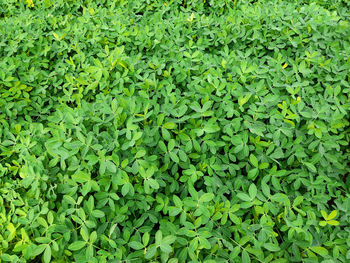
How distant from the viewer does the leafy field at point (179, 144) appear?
145cm

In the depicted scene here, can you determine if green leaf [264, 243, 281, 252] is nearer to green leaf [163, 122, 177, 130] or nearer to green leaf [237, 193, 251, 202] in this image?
green leaf [237, 193, 251, 202]

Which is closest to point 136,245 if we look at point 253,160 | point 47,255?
point 47,255

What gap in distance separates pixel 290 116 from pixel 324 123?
0.31 m

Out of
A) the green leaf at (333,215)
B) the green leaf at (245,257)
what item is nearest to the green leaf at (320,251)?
the green leaf at (333,215)

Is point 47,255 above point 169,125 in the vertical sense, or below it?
below

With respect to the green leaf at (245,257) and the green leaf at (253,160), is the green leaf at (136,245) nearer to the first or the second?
the green leaf at (245,257)

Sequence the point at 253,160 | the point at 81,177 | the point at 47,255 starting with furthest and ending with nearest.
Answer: the point at 253,160 → the point at 81,177 → the point at 47,255

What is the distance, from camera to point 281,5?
273 centimetres

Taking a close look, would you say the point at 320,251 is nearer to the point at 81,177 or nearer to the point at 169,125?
the point at 169,125

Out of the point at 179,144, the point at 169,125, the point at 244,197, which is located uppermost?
the point at 169,125

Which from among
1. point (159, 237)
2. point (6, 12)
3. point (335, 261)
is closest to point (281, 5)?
point (335, 261)

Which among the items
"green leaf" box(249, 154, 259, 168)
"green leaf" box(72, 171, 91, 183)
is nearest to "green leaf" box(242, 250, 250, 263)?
"green leaf" box(249, 154, 259, 168)

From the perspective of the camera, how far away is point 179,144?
1.72m

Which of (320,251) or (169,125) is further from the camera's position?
(169,125)
